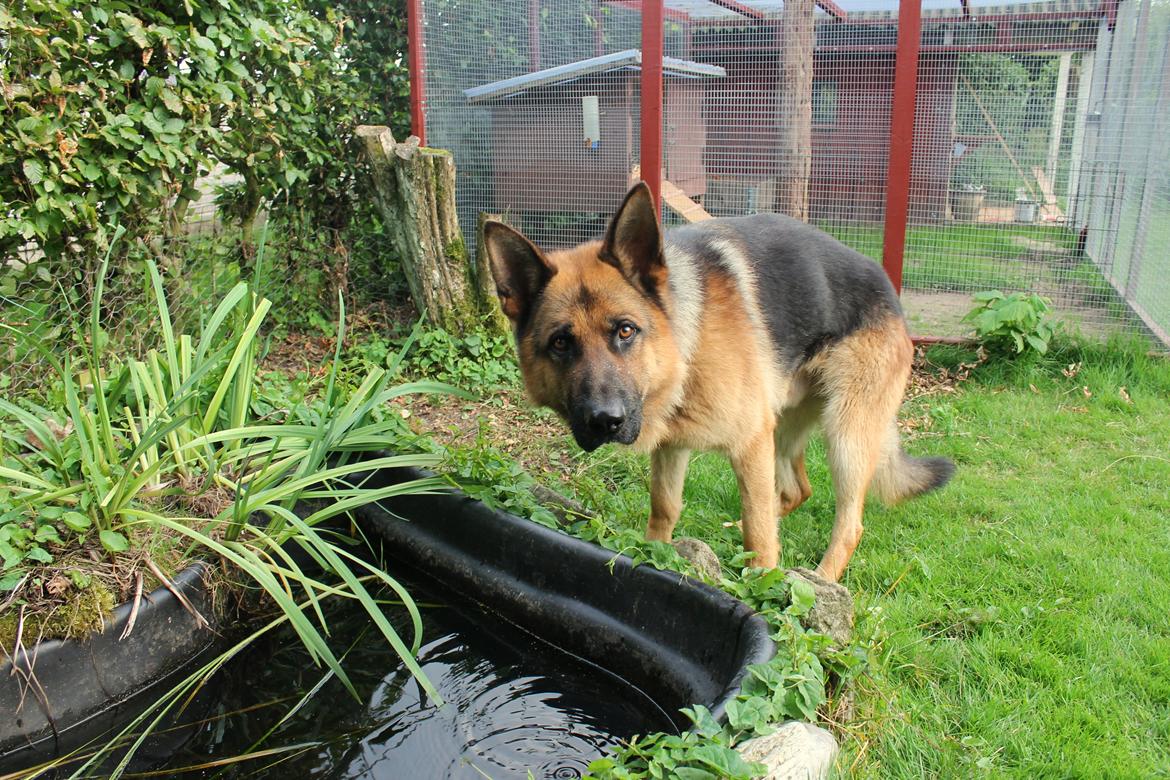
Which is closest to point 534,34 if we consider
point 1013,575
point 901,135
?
point 901,135

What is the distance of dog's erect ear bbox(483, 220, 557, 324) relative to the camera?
3.22 m

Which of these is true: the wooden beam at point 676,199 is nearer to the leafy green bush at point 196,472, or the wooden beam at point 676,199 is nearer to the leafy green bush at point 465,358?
the leafy green bush at point 465,358

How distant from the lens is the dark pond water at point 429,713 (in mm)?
2666

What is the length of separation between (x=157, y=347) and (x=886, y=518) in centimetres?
415

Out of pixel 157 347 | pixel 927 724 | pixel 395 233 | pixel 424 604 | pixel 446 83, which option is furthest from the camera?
pixel 446 83

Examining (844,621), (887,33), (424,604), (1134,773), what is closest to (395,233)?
(424,604)

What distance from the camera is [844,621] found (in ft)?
9.37

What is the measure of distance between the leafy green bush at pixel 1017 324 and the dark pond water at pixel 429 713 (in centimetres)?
444

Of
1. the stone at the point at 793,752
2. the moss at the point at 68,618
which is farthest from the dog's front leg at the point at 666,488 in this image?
the moss at the point at 68,618

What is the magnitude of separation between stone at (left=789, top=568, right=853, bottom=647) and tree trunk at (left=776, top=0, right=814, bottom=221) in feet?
14.6

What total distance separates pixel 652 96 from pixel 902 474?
3938 millimetres

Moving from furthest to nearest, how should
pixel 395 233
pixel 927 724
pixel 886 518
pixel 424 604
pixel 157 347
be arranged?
pixel 395 233 → pixel 157 347 → pixel 886 518 → pixel 424 604 → pixel 927 724

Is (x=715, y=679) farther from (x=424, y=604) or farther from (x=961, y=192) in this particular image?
(x=961, y=192)

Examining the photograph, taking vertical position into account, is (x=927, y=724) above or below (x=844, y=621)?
below
